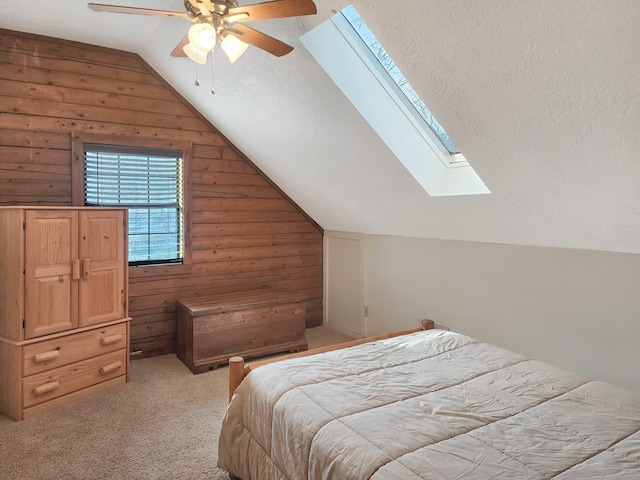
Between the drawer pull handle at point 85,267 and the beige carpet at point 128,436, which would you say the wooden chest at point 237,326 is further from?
the drawer pull handle at point 85,267

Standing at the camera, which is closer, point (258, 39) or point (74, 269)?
point (258, 39)

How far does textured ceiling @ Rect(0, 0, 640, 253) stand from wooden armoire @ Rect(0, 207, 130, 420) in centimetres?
137

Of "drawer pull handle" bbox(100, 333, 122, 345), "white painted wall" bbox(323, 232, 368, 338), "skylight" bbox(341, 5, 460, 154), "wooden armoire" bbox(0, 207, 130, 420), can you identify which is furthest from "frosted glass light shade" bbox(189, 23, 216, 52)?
"white painted wall" bbox(323, 232, 368, 338)

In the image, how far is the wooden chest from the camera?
3566 millimetres

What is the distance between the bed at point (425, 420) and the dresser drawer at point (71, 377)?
59.8 inches

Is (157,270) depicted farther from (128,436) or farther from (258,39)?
(258,39)

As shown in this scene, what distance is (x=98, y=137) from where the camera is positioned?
3.58 metres

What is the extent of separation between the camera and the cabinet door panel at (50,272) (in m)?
2.77

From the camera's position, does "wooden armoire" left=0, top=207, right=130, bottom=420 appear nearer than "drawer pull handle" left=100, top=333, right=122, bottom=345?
Yes

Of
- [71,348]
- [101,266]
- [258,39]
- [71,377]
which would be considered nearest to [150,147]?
[101,266]

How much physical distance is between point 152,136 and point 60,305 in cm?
166

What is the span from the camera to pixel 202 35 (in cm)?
179

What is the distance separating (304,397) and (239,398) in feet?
1.43

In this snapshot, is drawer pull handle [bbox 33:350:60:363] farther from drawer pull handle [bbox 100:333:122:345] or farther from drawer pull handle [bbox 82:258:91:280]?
drawer pull handle [bbox 82:258:91:280]
